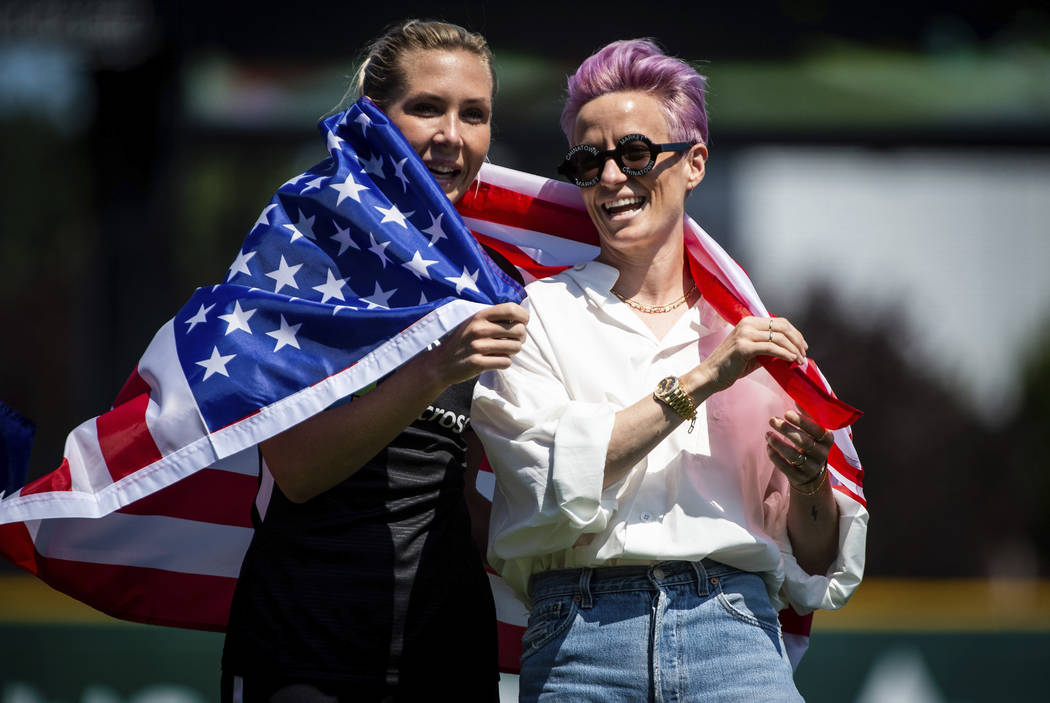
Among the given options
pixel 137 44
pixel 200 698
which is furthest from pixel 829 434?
pixel 137 44

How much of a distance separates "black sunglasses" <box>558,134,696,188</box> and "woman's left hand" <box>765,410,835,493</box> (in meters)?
0.63

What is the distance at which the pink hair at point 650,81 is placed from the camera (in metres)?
2.71

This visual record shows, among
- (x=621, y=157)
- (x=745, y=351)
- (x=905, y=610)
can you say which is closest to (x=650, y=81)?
(x=621, y=157)

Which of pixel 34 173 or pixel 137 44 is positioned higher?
pixel 34 173

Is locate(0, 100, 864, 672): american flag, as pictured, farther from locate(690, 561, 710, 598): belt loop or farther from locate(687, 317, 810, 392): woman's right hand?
locate(690, 561, 710, 598): belt loop

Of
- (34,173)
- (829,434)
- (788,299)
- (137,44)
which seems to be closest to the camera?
(829,434)

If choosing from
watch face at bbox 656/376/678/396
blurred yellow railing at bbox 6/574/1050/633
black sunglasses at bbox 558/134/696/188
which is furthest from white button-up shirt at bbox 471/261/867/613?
blurred yellow railing at bbox 6/574/1050/633

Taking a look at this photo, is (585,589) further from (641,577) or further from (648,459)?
(648,459)

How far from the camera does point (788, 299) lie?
1276cm

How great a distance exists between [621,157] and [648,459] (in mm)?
667

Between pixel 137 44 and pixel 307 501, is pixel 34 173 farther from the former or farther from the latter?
pixel 307 501

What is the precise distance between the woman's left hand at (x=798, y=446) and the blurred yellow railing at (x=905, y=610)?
304 centimetres

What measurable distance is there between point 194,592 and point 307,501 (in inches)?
31.4

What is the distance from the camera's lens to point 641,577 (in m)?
2.47
